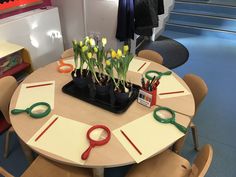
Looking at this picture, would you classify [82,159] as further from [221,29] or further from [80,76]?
[221,29]

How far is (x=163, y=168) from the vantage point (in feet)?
4.17

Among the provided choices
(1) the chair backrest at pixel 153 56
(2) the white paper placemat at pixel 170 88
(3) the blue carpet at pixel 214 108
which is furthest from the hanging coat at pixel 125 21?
(2) the white paper placemat at pixel 170 88

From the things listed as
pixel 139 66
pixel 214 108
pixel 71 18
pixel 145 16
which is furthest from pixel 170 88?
pixel 71 18

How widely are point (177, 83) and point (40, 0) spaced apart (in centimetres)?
217

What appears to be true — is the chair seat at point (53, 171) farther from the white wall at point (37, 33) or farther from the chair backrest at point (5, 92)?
the white wall at point (37, 33)

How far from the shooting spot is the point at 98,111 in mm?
1296

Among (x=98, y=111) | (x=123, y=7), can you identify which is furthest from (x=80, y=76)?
(x=123, y=7)

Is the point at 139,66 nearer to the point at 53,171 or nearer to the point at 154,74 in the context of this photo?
the point at 154,74

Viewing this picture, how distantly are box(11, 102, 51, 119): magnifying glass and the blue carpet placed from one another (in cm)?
73

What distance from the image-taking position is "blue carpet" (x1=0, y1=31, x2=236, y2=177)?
1.78 meters

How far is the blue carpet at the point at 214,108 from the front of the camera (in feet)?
5.85

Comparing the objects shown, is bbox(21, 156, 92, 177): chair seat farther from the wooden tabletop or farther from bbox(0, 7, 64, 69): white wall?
bbox(0, 7, 64, 69): white wall

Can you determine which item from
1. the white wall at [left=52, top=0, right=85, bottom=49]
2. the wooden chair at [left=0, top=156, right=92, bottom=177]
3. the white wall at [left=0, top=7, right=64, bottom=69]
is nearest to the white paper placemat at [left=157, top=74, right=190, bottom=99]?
the wooden chair at [left=0, top=156, right=92, bottom=177]

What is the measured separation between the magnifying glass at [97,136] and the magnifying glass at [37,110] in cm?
32
